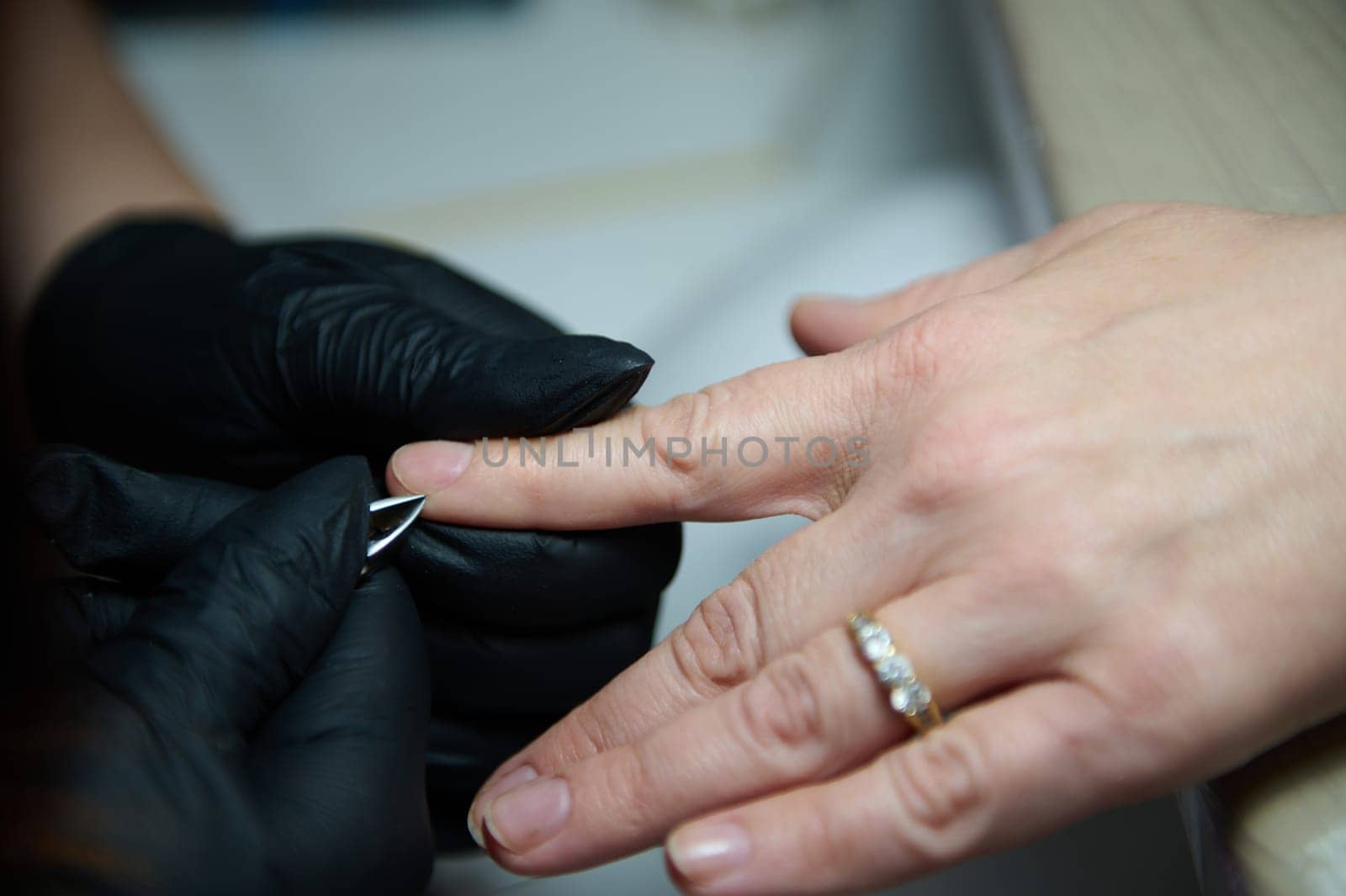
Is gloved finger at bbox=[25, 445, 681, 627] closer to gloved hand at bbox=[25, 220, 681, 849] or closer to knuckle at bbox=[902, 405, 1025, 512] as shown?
gloved hand at bbox=[25, 220, 681, 849]

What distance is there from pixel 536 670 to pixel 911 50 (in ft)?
3.73

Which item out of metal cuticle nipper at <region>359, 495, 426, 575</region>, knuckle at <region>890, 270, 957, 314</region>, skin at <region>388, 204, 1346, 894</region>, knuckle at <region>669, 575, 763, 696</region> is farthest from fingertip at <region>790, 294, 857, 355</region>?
metal cuticle nipper at <region>359, 495, 426, 575</region>

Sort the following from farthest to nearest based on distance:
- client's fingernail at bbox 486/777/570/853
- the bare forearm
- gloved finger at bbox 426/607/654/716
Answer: the bare forearm
gloved finger at bbox 426/607/654/716
client's fingernail at bbox 486/777/570/853

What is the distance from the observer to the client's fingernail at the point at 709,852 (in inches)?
19.7

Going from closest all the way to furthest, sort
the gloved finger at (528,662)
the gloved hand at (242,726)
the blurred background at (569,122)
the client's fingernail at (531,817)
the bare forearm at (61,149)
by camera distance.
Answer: the gloved hand at (242,726), the client's fingernail at (531,817), the gloved finger at (528,662), the bare forearm at (61,149), the blurred background at (569,122)

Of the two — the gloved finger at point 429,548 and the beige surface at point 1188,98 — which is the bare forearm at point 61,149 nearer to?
the gloved finger at point 429,548

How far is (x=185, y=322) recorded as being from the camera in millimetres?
812

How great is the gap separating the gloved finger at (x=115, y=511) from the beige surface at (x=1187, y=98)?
781 millimetres

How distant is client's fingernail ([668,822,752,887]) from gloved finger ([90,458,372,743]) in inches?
11.1

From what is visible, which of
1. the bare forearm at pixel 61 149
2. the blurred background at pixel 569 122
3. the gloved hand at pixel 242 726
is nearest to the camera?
the gloved hand at pixel 242 726

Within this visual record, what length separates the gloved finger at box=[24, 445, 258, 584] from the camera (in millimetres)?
611

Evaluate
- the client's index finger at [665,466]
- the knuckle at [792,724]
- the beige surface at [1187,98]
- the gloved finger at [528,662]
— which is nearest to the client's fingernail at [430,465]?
the client's index finger at [665,466]

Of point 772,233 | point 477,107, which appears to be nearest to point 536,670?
point 772,233

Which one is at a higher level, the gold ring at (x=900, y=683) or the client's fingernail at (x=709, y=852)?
the gold ring at (x=900, y=683)
